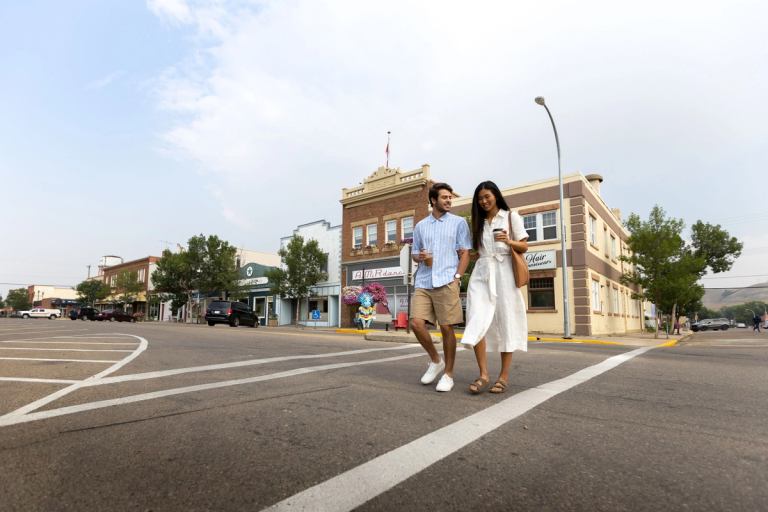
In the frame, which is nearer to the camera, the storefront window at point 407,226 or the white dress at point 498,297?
the white dress at point 498,297

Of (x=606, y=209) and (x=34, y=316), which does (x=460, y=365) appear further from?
(x=34, y=316)

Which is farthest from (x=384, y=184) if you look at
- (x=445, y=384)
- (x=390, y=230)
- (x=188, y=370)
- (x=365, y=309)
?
(x=445, y=384)

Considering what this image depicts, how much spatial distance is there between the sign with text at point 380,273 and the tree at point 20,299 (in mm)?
112860

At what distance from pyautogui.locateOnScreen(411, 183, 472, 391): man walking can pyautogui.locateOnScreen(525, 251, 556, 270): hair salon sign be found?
1728cm

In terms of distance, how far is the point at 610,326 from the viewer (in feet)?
74.5

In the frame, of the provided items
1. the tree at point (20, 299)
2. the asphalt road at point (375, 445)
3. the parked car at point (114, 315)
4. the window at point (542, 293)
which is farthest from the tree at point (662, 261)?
the tree at point (20, 299)

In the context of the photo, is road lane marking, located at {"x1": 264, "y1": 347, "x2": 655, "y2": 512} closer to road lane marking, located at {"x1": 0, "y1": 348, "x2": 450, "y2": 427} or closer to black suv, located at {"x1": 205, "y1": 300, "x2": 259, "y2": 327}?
road lane marking, located at {"x1": 0, "y1": 348, "x2": 450, "y2": 427}

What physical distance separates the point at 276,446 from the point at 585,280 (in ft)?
65.1

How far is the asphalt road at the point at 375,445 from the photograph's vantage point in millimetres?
1569

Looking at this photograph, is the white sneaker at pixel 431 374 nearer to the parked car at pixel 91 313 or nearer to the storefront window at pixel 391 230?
the storefront window at pixel 391 230

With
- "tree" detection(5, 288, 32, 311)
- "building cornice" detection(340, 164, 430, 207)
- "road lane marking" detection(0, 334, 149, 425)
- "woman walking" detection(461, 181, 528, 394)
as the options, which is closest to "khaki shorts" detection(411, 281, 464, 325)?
"woman walking" detection(461, 181, 528, 394)

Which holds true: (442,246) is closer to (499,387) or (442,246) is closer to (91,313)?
(499,387)

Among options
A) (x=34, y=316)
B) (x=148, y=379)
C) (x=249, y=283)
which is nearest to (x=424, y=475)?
(x=148, y=379)

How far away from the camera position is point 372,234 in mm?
28312
